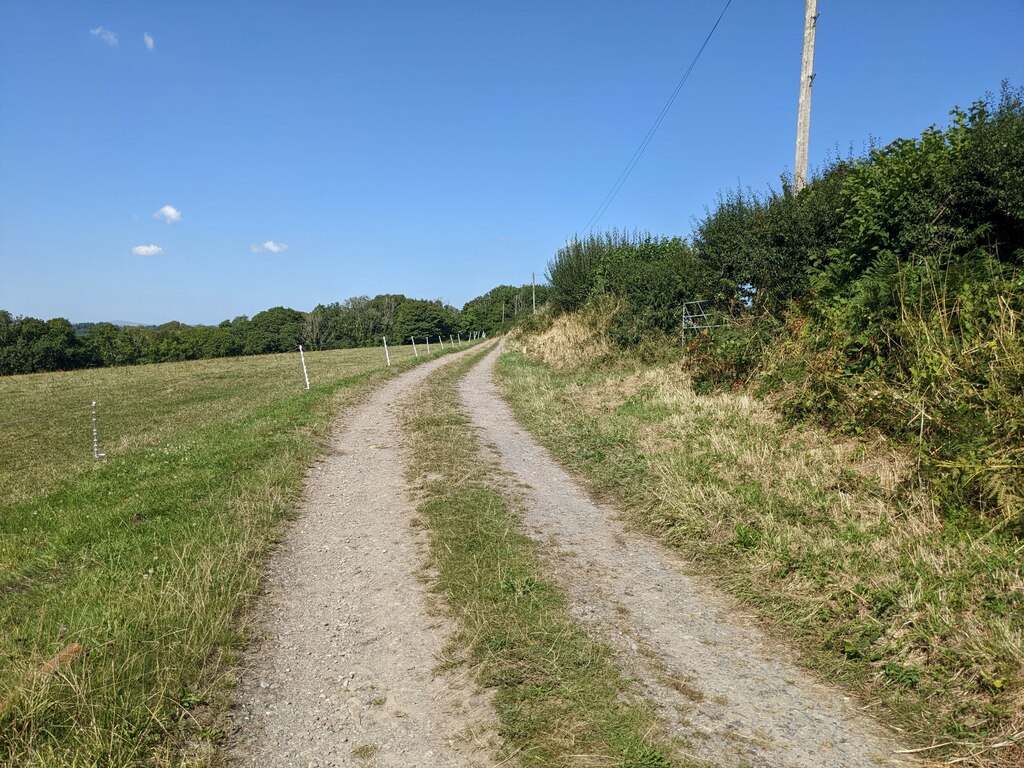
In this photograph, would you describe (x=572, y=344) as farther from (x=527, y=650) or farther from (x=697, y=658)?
(x=527, y=650)

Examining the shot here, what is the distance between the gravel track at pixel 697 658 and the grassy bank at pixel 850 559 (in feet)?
0.79

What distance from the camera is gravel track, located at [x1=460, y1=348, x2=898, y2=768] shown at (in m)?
2.98

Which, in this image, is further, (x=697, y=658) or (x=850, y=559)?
(x=850, y=559)

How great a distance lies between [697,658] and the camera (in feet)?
12.4

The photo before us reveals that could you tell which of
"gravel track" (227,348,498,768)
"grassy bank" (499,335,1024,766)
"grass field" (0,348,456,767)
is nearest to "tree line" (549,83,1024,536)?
"grassy bank" (499,335,1024,766)

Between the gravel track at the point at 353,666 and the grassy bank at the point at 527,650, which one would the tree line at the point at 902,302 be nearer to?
the grassy bank at the point at 527,650

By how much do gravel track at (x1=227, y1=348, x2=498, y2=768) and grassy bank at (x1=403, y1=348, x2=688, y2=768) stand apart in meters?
0.19

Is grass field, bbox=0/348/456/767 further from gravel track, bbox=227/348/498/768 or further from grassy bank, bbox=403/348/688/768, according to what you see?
grassy bank, bbox=403/348/688/768

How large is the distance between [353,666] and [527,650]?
1166 mm

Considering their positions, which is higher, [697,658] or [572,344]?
[572,344]

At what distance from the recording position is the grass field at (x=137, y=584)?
2990mm

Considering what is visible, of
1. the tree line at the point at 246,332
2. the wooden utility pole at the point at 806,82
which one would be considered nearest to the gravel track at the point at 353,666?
the wooden utility pole at the point at 806,82

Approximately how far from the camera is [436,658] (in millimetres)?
3793

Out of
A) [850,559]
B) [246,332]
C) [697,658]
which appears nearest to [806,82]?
[850,559]
